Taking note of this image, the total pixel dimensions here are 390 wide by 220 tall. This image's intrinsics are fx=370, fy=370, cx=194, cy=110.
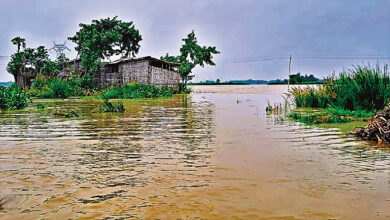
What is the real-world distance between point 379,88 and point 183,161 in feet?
31.2

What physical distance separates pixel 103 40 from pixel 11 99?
23055 millimetres

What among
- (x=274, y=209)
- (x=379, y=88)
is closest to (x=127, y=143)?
(x=274, y=209)

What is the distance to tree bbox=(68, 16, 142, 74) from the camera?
35594 millimetres

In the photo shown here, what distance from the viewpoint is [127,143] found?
693cm

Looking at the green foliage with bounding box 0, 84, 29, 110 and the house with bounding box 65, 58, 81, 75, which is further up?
the house with bounding box 65, 58, 81, 75

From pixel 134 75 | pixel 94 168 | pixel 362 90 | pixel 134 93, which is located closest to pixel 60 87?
pixel 134 93

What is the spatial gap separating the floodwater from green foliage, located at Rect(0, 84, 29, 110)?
27.1ft

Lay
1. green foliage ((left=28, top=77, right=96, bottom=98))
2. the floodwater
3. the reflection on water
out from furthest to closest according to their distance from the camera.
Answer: green foliage ((left=28, top=77, right=96, bottom=98)), the reflection on water, the floodwater

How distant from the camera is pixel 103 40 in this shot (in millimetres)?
37531

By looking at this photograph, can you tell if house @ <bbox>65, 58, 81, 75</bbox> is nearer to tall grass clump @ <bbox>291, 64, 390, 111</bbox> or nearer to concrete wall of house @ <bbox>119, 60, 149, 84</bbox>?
concrete wall of house @ <bbox>119, 60, 149, 84</bbox>

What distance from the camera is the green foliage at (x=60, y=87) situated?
26984 mm

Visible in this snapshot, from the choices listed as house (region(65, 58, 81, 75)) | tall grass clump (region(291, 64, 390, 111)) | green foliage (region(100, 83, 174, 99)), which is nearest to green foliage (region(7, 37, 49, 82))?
house (region(65, 58, 81, 75))

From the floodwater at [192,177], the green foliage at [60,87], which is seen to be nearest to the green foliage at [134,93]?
the green foliage at [60,87]

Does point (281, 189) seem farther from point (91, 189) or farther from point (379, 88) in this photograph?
point (379, 88)
